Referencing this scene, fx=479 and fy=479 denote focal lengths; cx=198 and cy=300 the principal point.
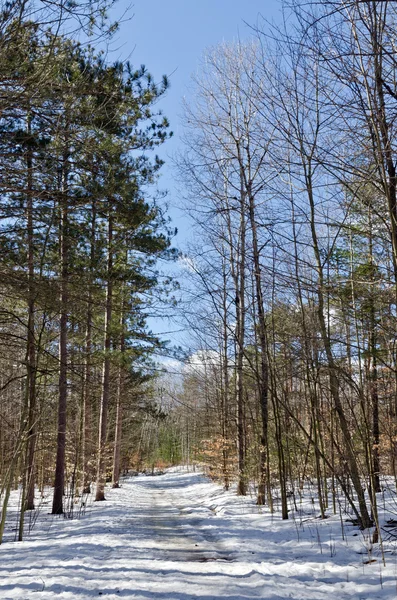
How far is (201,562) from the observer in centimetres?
577

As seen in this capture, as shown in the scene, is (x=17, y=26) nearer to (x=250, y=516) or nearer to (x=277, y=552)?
(x=277, y=552)

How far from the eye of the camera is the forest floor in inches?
178

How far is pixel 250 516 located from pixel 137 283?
21.8ft

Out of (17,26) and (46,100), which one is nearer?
(17,26)

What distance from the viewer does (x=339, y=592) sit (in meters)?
4.51

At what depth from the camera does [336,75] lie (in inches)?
147

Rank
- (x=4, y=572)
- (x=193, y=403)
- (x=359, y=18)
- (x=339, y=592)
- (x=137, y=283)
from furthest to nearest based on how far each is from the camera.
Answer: (x=193, y=403)
(x=137, y=283)
(x=4, y=572)
(x=339, y=592)
(x=359, y=18)

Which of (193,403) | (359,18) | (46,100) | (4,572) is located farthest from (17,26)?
(193,403)

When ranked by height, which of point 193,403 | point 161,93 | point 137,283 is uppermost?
point 161,93

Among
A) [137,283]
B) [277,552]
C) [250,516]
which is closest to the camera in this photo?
[277,552]

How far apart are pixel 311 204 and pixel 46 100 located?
11.6 ft

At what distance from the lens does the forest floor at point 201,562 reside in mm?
4520

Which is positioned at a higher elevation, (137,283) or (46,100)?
(137,283)

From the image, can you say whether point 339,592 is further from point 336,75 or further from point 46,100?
point 46,100
